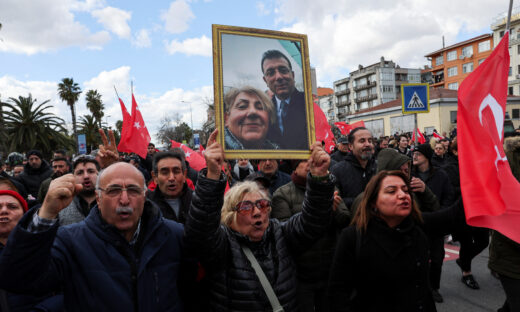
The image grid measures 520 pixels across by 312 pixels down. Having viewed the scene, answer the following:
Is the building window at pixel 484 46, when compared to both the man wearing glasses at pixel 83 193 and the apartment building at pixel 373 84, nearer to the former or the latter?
the apartment building at pixel 373 84

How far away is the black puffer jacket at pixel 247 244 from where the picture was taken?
2.09 m

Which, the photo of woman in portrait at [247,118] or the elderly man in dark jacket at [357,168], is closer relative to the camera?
the photo of woman in portrait at [247,118]

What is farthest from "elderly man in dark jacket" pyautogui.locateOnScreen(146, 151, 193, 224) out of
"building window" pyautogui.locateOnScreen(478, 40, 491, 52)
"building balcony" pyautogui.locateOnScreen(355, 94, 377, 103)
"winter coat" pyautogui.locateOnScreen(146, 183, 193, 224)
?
"building balcony" pyautogui.locateOnScreen(355, 94, 377, 103)

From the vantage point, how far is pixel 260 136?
7.54ft

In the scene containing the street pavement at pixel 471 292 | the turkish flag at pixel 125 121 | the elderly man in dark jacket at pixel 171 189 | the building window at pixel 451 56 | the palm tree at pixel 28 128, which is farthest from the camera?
the building window at pixel 451 56

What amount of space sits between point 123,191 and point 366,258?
169 cm

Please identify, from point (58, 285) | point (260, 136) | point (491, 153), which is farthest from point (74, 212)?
point (491, 153)

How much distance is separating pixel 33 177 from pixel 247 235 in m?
6.14

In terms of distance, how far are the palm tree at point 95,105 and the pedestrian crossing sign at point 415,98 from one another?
2278 inches

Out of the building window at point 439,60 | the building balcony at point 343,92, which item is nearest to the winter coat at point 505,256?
the building window at point 439,60

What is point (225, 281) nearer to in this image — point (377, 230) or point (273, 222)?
point (273, 222)

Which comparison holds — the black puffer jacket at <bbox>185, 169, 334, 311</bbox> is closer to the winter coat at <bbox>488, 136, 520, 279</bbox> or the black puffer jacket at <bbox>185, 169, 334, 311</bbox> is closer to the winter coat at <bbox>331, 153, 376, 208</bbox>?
the winter coat at <bbox>331, 153, 376, 208</bbox>

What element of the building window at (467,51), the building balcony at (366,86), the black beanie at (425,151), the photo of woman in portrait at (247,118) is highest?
the building window at (467,51)

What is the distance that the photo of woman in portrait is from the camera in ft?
7.33
